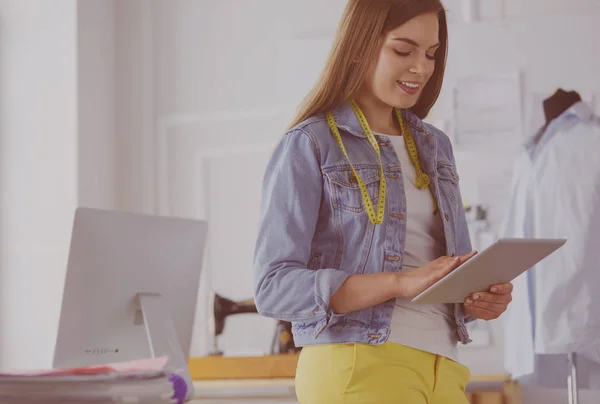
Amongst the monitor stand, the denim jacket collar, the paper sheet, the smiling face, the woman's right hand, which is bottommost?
the monitor stand

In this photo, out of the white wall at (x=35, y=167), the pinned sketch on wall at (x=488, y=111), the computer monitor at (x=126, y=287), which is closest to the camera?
the computer monitor at (x=126, y=287)

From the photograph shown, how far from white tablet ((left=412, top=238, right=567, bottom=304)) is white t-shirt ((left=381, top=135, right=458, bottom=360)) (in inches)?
2.4

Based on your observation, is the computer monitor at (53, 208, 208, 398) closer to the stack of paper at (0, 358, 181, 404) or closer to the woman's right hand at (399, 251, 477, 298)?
the woman's right hand at (399, 251, 477, 298)

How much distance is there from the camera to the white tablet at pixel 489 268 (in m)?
1.16

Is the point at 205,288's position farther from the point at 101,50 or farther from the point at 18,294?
the point at 101,50

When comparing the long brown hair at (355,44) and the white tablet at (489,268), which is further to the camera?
the long brown hair at (355,44)

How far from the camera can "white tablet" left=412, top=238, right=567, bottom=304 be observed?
1155 mm

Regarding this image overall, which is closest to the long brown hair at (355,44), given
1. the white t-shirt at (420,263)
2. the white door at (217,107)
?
the white t-shirt at (420,263)

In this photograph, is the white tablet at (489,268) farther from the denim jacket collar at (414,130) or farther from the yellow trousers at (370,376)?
the denim jacket collar at (414,130)

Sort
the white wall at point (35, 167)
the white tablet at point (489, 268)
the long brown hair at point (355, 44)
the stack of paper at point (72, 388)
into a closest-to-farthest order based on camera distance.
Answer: the stack of paper at point (72, 388) < the white tablet at point (489, 268) < the long brown hair at point (355, 44) < the white wall at point (35, 167)

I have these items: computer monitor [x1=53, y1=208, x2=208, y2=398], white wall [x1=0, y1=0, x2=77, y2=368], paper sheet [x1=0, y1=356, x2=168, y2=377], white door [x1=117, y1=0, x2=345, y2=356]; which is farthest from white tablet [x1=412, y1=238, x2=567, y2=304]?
white wall [x1=0, y1=0, x2=77, y2=368]

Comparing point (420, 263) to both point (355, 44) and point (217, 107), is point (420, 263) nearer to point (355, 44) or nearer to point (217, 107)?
point (355, 44)

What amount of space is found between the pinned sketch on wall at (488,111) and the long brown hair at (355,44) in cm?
212

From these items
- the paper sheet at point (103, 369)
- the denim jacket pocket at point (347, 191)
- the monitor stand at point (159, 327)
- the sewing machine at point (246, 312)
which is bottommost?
the sewing machine at point (246, 312)
